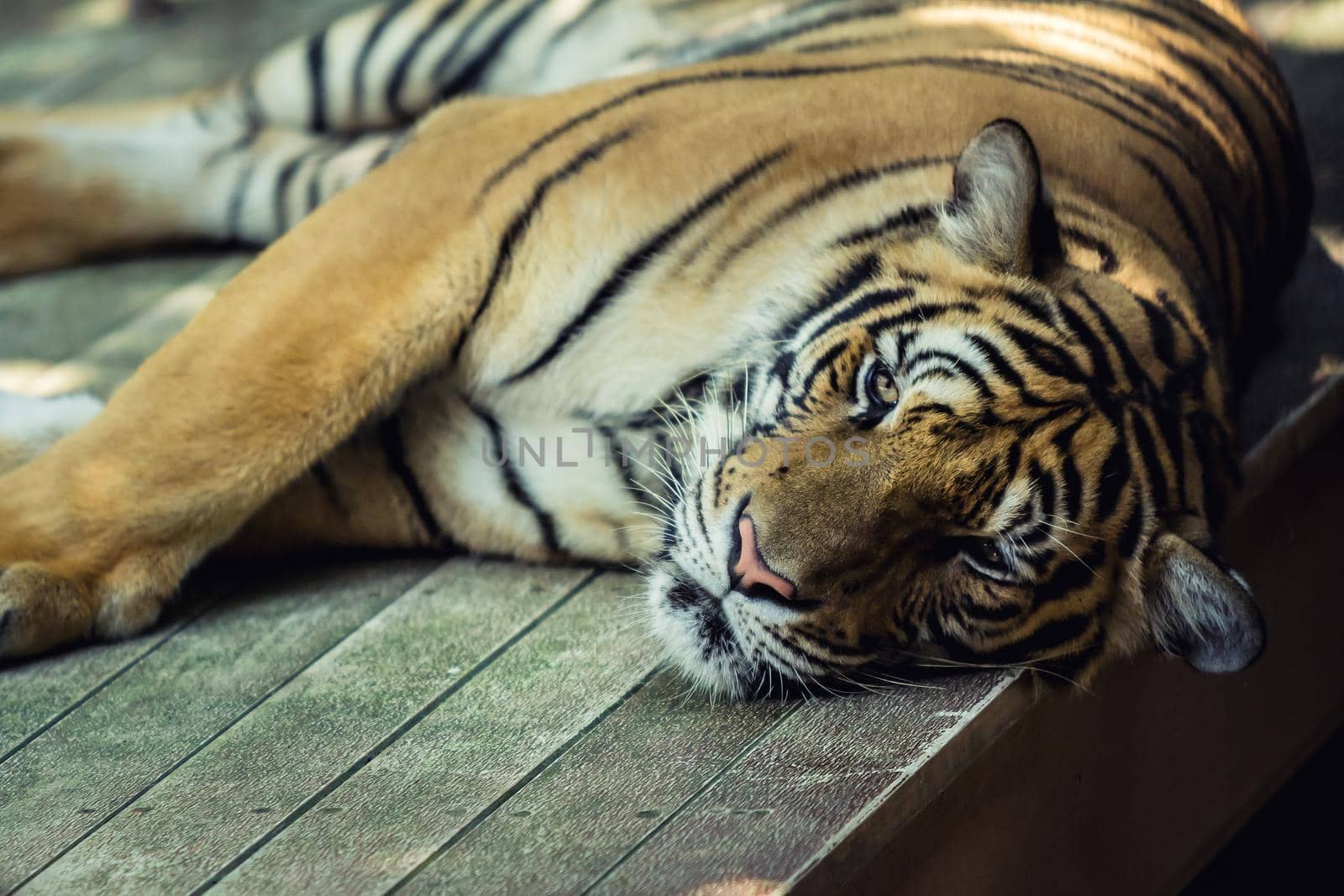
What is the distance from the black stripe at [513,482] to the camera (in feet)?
6.13

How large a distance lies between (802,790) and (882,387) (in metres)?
0.45

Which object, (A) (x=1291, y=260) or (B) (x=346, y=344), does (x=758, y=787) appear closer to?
(B) (x=346, y=344)

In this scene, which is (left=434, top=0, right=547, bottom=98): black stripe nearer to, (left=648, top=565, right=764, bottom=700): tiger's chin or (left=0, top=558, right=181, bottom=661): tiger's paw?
(left=0, top=558, right=181, bottom=661): tiger's paw

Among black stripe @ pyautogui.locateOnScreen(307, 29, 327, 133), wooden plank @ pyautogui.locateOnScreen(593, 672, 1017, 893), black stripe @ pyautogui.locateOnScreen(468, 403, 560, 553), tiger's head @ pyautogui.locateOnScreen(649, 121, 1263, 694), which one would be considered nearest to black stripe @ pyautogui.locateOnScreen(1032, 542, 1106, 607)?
tiger's head @ pyautogui.locateOnScreen(649, 121, 1263, 694)

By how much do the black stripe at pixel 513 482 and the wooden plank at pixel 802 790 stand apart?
49cm

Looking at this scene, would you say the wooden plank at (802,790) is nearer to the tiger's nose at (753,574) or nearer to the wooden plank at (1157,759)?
the wooden plank at (1157,759)

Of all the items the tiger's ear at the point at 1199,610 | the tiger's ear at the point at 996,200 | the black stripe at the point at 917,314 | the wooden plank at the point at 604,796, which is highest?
the tiger's ear at the point at 996,200

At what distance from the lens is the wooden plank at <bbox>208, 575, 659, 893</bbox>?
1365 mm

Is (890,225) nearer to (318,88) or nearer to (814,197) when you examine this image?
(814,197)

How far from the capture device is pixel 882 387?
1.52 meters

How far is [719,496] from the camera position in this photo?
4.99 ft

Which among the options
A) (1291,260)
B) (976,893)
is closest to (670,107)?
(976,893)

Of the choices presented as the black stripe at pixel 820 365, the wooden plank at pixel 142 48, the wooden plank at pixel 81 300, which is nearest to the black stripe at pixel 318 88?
the wooden plank at pixel 81 300

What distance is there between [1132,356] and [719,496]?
0.50 m
